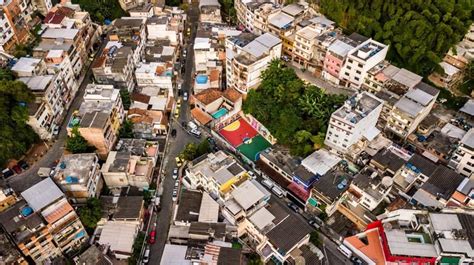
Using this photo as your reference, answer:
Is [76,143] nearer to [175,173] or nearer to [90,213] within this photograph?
[90,213]

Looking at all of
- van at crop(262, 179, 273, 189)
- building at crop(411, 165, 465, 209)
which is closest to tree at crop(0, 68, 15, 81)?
van at crop(262, 179, 273, 189)

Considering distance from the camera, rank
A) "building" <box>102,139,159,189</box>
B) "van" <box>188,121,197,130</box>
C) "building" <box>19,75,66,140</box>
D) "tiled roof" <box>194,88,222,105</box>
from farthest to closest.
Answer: "van" <box>188,121,197,130</box> → "tiled roof" <box>194,88,222,105</box> → "building" <box>19,75,66,140</box> → "building" <box>102,139,159,189</box>

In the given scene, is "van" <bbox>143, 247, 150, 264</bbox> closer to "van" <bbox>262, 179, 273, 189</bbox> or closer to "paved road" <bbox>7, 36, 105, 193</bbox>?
"van" <bbox>262, 179, 273, 189</bbox>

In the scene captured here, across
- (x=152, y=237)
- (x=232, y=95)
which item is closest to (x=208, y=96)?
(x=232, y=95)

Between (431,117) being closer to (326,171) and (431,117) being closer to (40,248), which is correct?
(326,171)

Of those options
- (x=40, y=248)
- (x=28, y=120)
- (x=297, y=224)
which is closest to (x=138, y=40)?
(x=28, y=120)

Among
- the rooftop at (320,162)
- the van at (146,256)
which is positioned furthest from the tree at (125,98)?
the rooftop at (320,162)

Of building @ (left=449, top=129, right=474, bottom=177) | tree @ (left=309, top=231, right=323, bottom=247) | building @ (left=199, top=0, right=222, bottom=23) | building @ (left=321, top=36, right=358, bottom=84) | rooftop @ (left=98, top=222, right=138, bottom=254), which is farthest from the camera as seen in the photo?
building @ (left=199, top=0, right=222, bottom=23)
